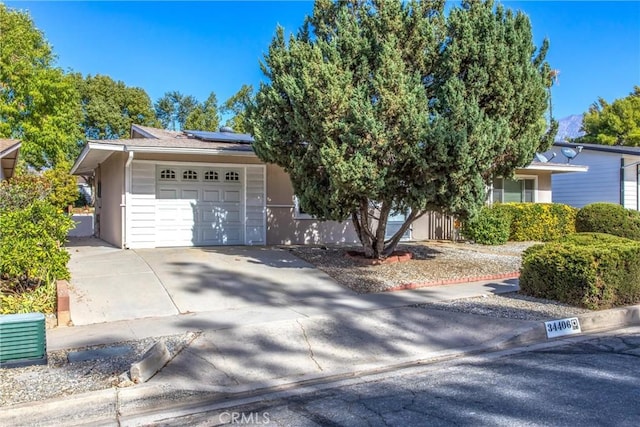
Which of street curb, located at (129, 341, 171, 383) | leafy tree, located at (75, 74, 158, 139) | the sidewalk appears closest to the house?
the sidewalk

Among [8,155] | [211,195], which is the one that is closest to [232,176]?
[211,195]

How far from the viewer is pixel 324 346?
6.04m

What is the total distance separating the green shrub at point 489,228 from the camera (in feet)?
49.2

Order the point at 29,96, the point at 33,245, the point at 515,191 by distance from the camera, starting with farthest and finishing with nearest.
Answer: the point at 29,96 → the point at 515,191 → the point at 33,245

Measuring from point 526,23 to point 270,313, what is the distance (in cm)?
736

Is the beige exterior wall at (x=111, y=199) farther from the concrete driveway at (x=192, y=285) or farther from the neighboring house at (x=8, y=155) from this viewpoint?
the neighboring house at (x=8, y=155)

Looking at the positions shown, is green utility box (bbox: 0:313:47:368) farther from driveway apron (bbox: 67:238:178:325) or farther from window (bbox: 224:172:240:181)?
window (bbox: 224:172:240:181)

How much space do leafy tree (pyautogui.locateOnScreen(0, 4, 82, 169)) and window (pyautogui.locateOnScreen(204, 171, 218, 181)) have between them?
1632 cm

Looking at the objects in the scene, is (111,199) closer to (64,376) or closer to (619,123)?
(64,376)

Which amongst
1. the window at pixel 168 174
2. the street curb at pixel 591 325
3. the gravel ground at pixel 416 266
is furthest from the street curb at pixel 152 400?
the window at pixel 168 174

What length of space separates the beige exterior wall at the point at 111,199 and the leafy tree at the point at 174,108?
3619 centimetres

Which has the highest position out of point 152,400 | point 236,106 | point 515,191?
point 236,106

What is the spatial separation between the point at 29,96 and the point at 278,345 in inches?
982

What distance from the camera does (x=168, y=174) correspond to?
1267 cm
